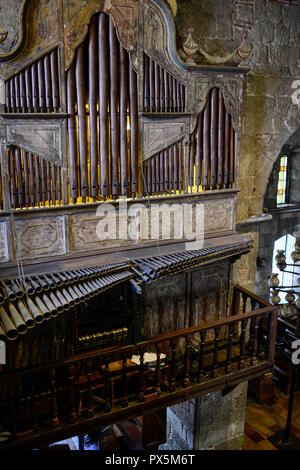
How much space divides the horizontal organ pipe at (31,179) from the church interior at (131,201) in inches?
0.7

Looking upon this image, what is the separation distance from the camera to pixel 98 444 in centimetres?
873

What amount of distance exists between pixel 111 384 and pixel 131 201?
2.76 metres

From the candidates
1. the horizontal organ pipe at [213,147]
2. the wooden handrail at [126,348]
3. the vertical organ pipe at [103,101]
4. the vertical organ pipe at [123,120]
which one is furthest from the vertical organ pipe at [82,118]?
the wooden handrail at [126,348]

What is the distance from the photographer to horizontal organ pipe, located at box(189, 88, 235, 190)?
6941 mm

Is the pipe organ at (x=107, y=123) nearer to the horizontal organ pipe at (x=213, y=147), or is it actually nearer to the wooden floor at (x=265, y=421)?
the horizontal organ pipe at (x=213, y=147)

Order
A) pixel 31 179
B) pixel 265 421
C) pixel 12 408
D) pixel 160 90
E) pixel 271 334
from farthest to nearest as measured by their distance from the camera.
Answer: pixel 265 421 < pixel 271 334 < pixel 160 90 < pixel 31 179 < pixel 12 408

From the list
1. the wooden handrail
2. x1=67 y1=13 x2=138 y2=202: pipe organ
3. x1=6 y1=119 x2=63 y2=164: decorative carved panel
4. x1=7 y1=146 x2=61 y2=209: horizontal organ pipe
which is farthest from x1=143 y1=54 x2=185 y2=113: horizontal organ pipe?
the wooden handrail

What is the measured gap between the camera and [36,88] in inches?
218

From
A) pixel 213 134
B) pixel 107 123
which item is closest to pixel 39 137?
pixel 107 123

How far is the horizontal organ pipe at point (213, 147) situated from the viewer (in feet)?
22.8

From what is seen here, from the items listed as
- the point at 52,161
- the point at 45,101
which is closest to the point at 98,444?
the point at 52,161

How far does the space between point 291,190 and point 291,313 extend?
7051 millimetres

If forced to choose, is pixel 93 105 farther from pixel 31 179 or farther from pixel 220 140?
pixel 220 140

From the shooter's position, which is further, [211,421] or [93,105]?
[211,421]
